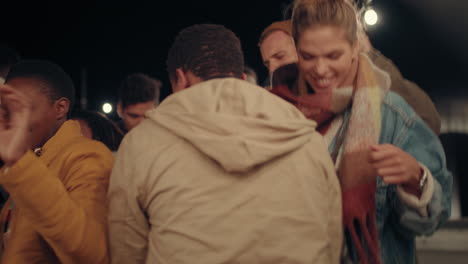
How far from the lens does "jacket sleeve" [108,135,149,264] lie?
1.29 meters

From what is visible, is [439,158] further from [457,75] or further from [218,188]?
[457,75]

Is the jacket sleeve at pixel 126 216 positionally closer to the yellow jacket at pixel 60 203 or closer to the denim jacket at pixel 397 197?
the yellow jacket at pixel 60 203

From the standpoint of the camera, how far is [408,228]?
1496 millimetres

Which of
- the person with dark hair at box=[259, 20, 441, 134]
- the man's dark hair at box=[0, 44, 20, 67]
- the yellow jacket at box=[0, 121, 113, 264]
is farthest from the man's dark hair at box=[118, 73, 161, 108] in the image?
the yellow jacket at box=[0, 121, 113, 264]

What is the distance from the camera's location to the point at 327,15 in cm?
160

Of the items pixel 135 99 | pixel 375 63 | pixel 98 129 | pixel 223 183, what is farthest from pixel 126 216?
pixel 135 99

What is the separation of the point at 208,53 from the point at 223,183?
1.54ft

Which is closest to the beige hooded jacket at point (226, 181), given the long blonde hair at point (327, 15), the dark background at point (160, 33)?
the long blonde hair at point (327, 15)

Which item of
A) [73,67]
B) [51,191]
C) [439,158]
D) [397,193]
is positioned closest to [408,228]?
[397,193]

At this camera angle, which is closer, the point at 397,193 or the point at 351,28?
the point at 397,193

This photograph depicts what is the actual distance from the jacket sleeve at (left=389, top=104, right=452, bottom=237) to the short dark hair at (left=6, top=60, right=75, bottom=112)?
3.78 feet

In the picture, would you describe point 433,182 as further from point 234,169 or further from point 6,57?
point 6,57

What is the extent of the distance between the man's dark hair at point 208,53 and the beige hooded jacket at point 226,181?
18 cm

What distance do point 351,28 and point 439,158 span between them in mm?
501
